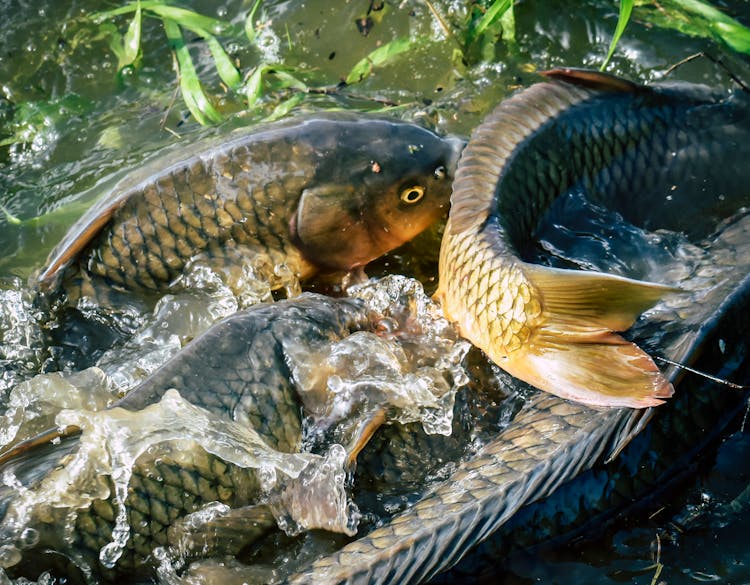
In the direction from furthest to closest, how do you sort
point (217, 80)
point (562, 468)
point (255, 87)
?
point (217, 80) → point (255, 87) → point (562, 468)

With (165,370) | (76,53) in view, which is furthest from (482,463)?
(76,53)

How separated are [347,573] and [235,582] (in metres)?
0.53

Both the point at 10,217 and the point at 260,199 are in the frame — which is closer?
the point at 260,199

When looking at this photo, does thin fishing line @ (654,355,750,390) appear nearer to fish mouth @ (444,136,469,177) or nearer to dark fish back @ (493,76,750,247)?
dark fish back @ (493,76,750,247)

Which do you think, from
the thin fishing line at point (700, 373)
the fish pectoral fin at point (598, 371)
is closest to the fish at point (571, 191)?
the fish pectoral fin at point (598, 371)

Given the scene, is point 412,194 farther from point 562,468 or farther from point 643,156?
point 562,468

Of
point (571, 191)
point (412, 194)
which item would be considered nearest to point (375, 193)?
point (412, 194)

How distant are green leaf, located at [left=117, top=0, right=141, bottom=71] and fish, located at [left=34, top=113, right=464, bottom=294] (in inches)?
45.7

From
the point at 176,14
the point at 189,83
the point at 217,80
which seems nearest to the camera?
the point at 189,83

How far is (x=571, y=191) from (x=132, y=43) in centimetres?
229

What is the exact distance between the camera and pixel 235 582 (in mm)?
2562

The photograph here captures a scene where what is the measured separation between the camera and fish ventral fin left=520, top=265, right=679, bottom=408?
8.25ft

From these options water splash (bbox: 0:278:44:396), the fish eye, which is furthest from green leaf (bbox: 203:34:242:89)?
water splash (bbox: 0:278:44:396)

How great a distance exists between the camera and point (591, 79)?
11.0 ft
